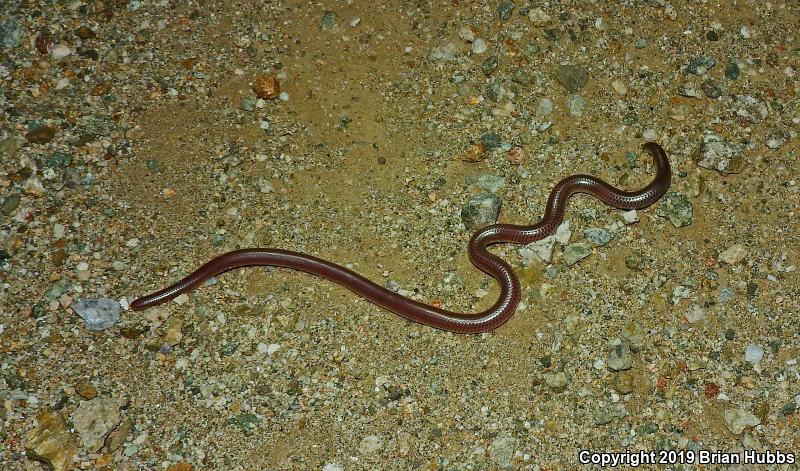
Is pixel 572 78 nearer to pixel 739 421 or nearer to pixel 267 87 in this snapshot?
pixel 267 87

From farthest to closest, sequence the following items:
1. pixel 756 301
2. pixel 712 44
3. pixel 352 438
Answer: pixel 712 44 → pixel 756 301 → pixel 352 438

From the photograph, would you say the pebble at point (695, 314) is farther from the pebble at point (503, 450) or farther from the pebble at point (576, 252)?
the pebble at point (503, 450)

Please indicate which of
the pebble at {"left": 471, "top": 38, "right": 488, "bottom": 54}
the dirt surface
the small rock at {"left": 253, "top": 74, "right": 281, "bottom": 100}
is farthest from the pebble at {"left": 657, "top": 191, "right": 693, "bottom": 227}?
the small rock at {"left": 253, "top": 74, "right": 281, "bottom": 100}

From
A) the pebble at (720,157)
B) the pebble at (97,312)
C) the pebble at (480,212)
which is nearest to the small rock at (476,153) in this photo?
the pebble at (480,212)

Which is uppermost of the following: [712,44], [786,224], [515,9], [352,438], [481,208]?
[515,9]

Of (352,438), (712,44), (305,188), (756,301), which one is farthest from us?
(712,44)

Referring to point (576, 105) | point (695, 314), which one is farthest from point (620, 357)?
point (576, 105)

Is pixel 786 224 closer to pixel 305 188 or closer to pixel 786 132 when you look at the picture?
pixel 786 132

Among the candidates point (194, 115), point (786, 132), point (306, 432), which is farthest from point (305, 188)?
point (786, 132)
